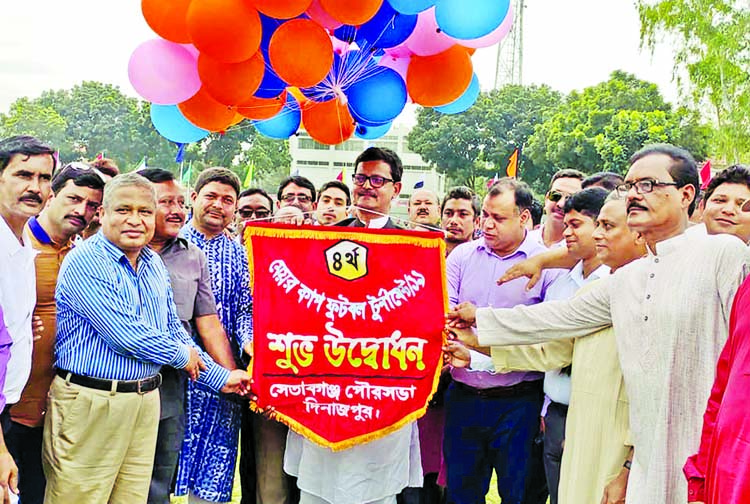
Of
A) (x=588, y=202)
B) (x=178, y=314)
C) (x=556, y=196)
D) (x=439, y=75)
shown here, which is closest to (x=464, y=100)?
(x=439, y=75)

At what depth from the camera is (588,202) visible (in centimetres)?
374

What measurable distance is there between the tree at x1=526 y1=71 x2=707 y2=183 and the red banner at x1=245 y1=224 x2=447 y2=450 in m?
28.7

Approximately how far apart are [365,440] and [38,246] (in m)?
1.89

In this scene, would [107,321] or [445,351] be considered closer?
[107,321]

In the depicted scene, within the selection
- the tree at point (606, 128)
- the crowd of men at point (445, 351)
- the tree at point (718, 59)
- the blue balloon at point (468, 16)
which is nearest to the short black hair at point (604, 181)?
the crowd of men at point (445, 351)

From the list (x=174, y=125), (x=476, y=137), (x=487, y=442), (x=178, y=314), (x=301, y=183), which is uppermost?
(x=476, y=137)

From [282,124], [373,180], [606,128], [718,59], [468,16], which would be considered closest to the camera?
[468,16]

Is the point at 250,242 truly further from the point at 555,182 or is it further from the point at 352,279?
the point at 555,182

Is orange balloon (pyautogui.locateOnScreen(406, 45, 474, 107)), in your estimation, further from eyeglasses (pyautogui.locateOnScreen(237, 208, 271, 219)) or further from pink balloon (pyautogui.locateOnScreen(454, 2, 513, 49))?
eyeglasses (pyautogui.locateOnScreen(237, 208, 271, 219))

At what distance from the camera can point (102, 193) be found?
11.9ft

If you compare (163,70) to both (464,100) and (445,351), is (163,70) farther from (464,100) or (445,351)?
(445,351)

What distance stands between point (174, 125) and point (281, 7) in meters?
1.53

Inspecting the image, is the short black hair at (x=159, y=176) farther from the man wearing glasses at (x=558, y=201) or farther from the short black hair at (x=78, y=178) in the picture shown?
the man wearing glasses at (x=558, y=201)

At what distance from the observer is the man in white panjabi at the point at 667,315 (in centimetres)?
253
